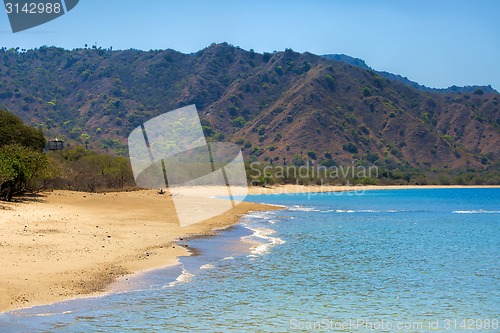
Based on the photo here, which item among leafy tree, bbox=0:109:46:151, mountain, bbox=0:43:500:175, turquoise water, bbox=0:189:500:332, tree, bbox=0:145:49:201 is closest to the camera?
turquoise water, bbox=0:189:500:332

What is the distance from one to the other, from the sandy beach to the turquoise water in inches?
43.2

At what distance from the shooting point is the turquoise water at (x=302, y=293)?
526 inches

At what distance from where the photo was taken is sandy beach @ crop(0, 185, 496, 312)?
616 inches

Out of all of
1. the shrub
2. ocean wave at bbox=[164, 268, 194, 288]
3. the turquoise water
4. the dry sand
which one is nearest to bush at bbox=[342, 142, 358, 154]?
the shrub

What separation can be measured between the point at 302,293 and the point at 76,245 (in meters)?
9.60

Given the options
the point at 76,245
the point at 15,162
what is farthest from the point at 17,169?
the point at 76,245

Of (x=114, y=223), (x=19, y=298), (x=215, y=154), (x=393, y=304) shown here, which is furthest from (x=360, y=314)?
(x=215, y=154)

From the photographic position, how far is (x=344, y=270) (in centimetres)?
2133

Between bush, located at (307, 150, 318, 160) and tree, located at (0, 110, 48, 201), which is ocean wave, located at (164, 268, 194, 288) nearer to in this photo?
tree, located at (0, 110, 48, 201)

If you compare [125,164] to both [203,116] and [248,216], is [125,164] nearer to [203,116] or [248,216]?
[248,216]

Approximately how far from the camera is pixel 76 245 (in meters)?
22.4

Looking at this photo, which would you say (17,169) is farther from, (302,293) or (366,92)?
(366,92)

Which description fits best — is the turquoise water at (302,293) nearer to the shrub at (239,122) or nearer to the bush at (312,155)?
the bush at (312,155)

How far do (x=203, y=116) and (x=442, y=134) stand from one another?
73683 mm
